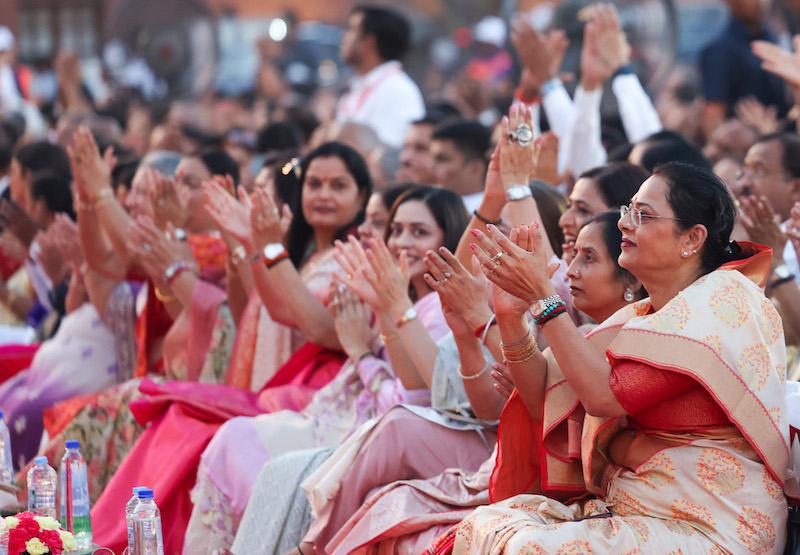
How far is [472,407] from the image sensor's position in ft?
10.00

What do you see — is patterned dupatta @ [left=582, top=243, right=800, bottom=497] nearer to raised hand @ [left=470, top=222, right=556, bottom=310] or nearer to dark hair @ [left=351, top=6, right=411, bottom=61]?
raised hand @ [left=470, top=222, right=556, bottom=310]

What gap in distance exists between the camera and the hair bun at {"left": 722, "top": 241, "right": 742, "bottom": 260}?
2484 mm

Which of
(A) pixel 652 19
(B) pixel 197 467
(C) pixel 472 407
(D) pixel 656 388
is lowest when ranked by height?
(B) pixel 197 467

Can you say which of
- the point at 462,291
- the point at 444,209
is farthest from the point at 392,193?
the point at 462,291

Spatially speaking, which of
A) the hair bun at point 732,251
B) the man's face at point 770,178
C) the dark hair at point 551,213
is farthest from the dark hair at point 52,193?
the hair bun at point 732,251

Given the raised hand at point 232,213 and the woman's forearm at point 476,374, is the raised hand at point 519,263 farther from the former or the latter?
the raised hand at point 232,213

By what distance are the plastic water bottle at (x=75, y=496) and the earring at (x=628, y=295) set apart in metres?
1.49

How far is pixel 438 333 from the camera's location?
345cm

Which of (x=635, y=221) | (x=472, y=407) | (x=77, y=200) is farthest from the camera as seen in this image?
(x=77, y=200)

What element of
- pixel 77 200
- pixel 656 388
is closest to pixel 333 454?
pixel 656 388

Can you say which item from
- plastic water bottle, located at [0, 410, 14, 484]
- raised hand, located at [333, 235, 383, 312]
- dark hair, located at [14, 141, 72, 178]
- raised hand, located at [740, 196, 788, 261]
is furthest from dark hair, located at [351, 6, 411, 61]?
plastic water bottle, located at [0, 410, 14, 484]

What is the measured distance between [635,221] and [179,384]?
6.36 ft

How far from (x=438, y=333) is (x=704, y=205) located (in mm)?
1211

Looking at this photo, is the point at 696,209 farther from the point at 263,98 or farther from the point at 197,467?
the point at 263,98
